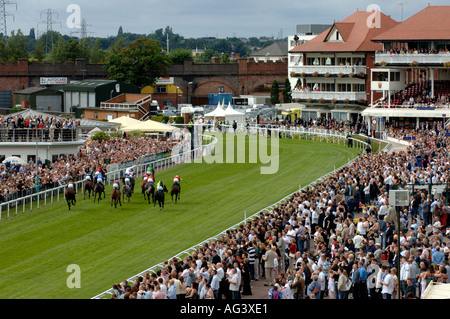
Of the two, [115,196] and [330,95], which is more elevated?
[330,95]

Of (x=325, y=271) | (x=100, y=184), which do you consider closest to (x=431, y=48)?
(x=100, y=184)

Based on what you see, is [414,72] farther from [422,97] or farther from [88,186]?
[88,186]

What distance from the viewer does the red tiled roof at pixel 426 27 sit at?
51.3 meters

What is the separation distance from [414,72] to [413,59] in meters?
3.95

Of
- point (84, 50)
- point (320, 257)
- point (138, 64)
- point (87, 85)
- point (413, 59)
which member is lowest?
point (320, 257)

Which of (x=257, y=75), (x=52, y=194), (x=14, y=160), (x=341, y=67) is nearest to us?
(x=52, y=194)

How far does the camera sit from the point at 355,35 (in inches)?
2410

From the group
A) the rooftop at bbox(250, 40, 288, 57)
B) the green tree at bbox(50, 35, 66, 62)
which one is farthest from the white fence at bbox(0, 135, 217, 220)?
the rooftop at bbox(250, 40, 288, 57)

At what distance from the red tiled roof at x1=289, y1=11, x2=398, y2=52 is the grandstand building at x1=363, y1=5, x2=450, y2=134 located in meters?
5.02

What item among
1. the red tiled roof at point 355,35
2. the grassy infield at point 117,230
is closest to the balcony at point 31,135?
the grassy infield at point 117,230

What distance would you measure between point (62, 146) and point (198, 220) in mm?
13450

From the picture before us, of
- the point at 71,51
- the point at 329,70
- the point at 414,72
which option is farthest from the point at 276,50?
the point at 414,72

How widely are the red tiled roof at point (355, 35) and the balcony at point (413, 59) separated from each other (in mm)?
6437

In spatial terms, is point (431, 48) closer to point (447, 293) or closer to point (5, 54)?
point (447, 293)
